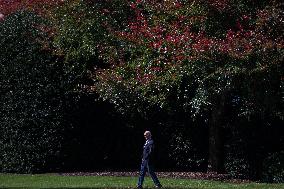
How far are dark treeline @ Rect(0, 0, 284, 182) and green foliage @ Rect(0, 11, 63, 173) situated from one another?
0.10 ft

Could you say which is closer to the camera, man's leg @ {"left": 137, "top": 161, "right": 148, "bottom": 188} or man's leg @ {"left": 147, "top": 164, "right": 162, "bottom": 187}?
man's leg @ {"left": 137, "top": 161, "right": 148, "bottom": 188}

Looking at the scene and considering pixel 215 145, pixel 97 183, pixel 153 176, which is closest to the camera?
pixel 153 176

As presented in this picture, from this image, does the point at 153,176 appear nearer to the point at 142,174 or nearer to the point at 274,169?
the point at 142,174

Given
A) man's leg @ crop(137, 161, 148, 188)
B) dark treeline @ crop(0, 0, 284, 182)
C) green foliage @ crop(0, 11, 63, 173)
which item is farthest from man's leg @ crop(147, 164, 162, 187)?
green foliage @ crop(0, 11, 63, 173)

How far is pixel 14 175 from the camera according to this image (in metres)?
18.1

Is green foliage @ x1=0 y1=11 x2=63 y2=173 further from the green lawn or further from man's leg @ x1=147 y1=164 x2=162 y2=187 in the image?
man's leg @ x1=147 y1=164 x2=162 y2=187

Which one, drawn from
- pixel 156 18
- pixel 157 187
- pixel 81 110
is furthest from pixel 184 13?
pixel 81 110

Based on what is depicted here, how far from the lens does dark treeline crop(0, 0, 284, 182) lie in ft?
45.2

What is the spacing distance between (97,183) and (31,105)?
4359mm

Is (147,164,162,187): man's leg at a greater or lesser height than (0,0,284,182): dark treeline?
lesser

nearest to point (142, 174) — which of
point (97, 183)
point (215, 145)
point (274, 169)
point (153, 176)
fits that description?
point (153, 176)

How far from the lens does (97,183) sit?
15492 mm

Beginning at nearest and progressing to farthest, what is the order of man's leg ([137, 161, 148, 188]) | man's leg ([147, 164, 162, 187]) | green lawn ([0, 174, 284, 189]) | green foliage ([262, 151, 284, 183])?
man's leg ([137, 161, 148, 188]) < man's leg ([147, 164, 162, 187]) < green lawn ([0, 174, 284, 189]) < green foliage ([262, 151, 284, 183])

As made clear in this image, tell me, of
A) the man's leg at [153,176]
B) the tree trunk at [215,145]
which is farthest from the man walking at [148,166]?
the tree trunk at [215,145]
